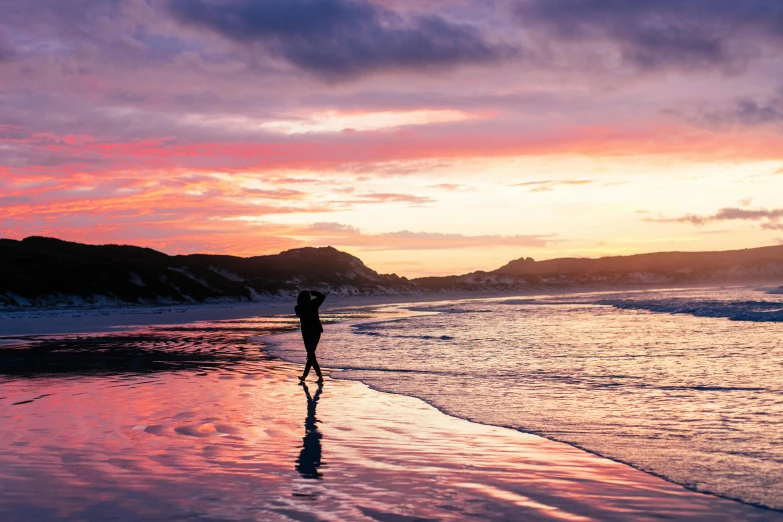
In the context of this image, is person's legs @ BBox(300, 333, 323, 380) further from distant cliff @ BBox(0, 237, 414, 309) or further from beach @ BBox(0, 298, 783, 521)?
distant cliff @ BBox(0, 237, 414, 309)

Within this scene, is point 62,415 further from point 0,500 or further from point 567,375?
point 567,375

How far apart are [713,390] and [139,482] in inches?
399

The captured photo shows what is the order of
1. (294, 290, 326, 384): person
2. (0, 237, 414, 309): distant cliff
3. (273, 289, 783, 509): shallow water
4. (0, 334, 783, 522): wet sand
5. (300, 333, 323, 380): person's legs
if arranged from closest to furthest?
(0, 334, 783, 522): wet sand, (273, 289, 783, 509): shallow water, (300, 333, 323, 380): person's legs, (294, 290, 326, 384): person, (0, 237, 414, 309): distant cliff

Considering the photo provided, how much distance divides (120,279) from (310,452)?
8698cm

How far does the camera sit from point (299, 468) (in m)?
7.38

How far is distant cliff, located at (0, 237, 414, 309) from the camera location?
242 ft

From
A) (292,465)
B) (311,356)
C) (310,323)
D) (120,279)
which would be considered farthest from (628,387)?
(120,279)

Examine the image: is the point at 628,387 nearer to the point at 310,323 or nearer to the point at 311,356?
the point at 311,356

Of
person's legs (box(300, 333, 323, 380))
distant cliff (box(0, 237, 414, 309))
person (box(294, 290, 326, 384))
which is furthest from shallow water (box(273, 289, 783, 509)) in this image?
distant cliff (box(0, 237, 414, 309))

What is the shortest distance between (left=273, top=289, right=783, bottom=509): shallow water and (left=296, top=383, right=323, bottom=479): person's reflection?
242 centimetres

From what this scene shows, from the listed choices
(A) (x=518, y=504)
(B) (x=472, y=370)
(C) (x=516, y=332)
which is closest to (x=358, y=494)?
(A) (x=518, y=504)

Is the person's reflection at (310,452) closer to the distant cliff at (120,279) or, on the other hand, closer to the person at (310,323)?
the person at (310,323)

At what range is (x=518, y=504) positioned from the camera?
6008 millimetres

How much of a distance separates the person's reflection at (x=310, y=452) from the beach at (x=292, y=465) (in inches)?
0.6
